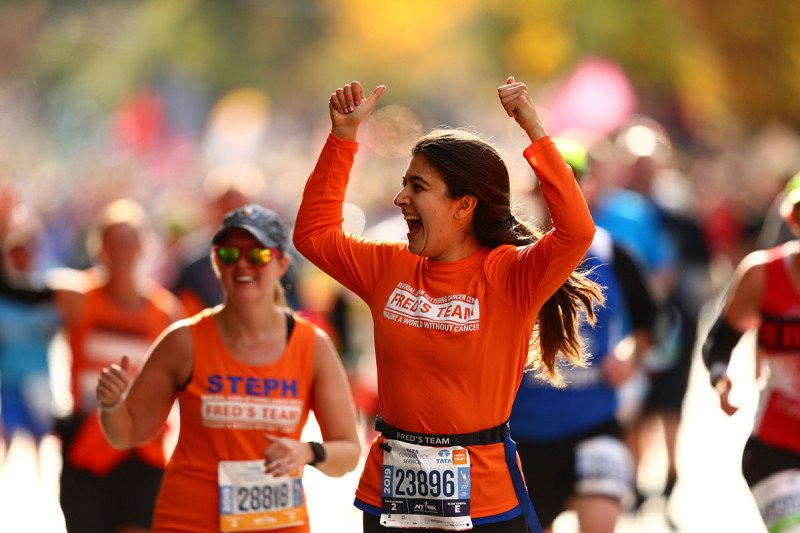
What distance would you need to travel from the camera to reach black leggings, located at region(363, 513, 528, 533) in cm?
514

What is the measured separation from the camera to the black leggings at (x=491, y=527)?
5137mm

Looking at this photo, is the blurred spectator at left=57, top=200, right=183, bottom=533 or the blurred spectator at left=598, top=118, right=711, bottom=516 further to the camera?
the blurred spectator at left=598, top=118, right=711, bottom=516

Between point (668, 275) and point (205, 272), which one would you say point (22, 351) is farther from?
point (668, 275)

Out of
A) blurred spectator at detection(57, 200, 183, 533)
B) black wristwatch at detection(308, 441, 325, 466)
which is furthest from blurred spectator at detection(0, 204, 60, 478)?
black wristwatch at detection(308, 441, 325, 466)

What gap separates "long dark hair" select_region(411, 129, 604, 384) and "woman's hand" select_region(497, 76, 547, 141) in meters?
0.33

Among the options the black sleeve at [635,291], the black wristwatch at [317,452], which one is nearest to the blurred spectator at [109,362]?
the black wristwatch at [317,452]

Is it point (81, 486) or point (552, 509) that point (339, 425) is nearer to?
point (552, 509)

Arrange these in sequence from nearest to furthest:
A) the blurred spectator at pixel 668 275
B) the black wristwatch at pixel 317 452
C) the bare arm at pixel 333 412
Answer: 1. the black wristwatch at pixel 317 452
2. the bare arm at pixel 333 412
3. the blurred spectator at pixel 668 275

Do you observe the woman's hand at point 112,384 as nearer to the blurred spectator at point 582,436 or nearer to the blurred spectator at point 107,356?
the blurred spectator at point 107,356

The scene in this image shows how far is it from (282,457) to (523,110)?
4.51 feet

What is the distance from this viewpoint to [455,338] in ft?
16.8

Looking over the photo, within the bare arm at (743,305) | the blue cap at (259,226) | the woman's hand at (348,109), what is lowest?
the bare arm at (743,305)

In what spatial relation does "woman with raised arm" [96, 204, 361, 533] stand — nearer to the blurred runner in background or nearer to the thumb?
the thumb

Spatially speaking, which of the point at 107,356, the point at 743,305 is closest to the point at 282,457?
the point at 743,305
